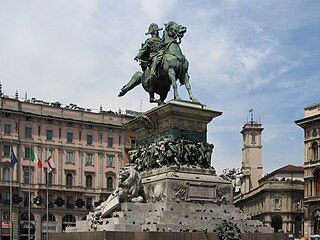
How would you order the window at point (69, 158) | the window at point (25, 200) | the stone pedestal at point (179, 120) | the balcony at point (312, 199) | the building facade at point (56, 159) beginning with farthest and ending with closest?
the window at point (69, 158) → the balcony at point (312, 199) → the window at point (25, 200) → the building facade at point (56, 159) → the stone pedestal at point (179, 120)

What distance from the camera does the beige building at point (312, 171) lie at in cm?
7956

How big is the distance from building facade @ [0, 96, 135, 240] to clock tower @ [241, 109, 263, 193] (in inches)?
1884

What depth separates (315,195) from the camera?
7969 cm

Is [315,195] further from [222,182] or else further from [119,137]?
[222,182]

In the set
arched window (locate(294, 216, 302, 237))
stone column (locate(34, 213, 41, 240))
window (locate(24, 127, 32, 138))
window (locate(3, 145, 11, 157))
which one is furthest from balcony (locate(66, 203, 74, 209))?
arched window (locate(294, 216, 302, 237))

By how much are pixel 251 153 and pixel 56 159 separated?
2288 inches

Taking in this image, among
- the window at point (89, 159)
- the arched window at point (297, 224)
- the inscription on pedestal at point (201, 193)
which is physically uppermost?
the window at point (89, 159)

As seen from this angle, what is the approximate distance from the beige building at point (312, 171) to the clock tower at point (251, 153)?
47.8 meters

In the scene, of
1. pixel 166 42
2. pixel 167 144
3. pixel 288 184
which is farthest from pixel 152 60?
pixel 288 184

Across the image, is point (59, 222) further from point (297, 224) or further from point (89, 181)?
point (297, 224)

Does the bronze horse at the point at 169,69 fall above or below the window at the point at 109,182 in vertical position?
above

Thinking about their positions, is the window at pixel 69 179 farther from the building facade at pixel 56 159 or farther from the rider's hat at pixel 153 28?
the rider's hat at pixel 153 28

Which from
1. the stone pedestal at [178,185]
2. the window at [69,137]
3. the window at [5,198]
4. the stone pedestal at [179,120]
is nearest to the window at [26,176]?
the window at [5,198]

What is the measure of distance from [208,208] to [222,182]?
1150 millimetres
